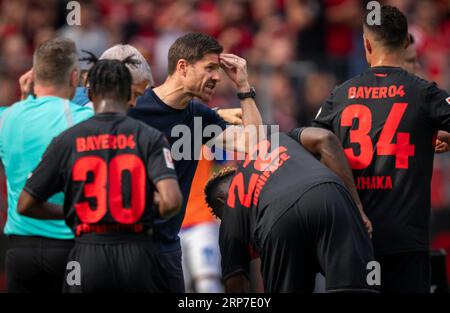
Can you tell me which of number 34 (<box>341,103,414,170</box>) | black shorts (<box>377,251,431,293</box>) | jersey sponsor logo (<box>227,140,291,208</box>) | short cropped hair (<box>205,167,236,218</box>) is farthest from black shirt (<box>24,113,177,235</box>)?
black shorts (<box>377,251,431,293</box>)

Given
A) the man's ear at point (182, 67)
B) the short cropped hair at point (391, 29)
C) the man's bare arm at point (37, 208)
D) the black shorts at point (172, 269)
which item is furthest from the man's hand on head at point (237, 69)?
the man's bare arm at point (37, 208)

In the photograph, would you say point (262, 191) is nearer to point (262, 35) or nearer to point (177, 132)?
point (177, 132)

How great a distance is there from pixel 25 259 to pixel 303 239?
194 cm

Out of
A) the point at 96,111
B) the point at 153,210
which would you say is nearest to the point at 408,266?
the point at 153,210

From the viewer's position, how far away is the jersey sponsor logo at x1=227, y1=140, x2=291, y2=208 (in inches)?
242

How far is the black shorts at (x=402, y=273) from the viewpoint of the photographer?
650cm

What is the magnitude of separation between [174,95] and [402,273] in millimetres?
1972

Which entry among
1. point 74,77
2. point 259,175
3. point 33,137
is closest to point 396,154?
point 259,175

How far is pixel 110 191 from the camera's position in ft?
18.7

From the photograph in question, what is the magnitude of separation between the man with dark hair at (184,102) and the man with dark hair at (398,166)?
875 millimetres

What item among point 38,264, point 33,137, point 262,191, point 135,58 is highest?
point 135,58

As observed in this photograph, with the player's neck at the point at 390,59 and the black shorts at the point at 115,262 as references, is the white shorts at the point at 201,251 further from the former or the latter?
the black shorts at the point at 115,262

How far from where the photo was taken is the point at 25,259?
668cm
